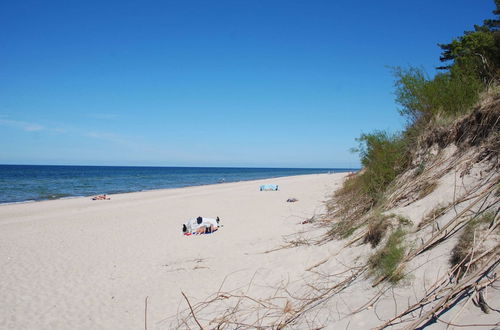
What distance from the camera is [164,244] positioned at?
914cm

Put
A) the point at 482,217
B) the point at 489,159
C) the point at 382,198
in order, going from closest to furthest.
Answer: the point at 482,217 < the point at 489,159 < the point at 382,198

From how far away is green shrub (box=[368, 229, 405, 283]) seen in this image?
353 centimetres

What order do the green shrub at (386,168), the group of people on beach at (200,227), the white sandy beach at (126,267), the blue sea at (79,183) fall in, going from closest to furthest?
the white sandy beach at (126,267) → the green shrub at (386,168) → the group of people on beach at (200,227) → the blue sea at (79,183)

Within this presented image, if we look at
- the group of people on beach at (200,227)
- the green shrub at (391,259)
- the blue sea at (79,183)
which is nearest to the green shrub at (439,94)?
the green shrub at (391,259)

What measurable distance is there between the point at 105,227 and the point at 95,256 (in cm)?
417

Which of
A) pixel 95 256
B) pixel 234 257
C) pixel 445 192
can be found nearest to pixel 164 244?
pixel 95 256

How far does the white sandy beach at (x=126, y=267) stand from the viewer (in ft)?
16.9

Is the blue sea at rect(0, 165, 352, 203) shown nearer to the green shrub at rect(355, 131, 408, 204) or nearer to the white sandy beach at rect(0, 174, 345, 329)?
the white sandy beach at rect(0, 174, 345, 329)

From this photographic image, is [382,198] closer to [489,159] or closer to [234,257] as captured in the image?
[489,159]

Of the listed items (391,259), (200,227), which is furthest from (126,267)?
(391,259)

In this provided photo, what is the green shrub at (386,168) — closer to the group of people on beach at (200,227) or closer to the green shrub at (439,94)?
the green shrub at (439,94)

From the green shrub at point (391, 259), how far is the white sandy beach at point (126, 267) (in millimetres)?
1512

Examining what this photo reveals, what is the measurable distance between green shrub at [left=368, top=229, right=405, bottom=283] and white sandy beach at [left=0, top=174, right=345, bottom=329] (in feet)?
4.96

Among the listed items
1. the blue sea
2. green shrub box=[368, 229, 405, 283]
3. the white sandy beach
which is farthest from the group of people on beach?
the blue sea
